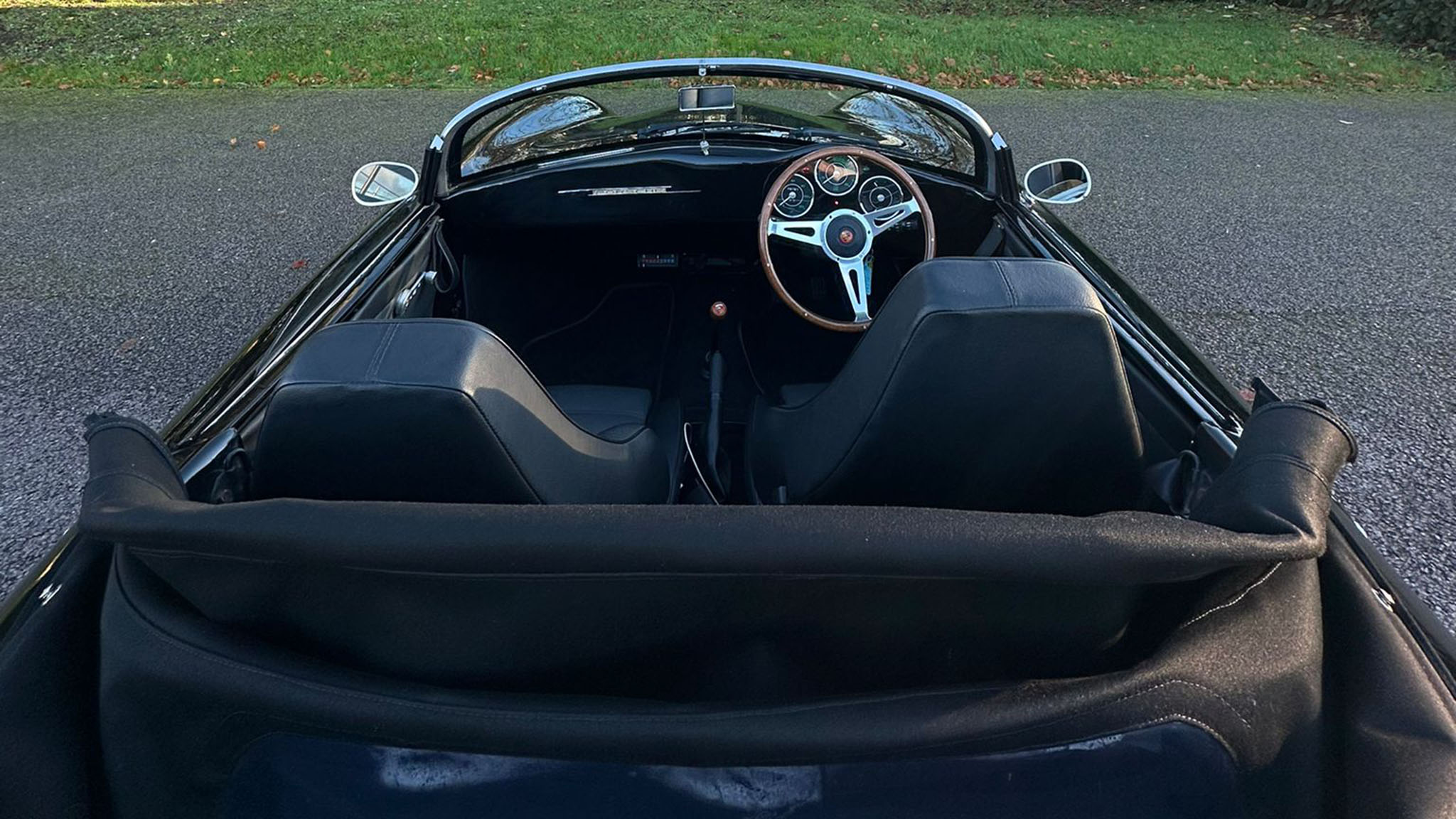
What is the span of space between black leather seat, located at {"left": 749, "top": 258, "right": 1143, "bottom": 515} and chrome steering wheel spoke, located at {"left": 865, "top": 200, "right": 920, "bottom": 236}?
1.33 meters

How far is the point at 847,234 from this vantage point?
3.02 metres

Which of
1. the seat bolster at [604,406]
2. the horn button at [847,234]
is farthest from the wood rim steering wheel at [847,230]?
the seat bolster at [604,406]

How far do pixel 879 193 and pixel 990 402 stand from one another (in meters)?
1.59

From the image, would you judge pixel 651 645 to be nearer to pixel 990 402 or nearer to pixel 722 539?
pixel 722 539

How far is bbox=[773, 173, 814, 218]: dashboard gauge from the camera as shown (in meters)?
3.06

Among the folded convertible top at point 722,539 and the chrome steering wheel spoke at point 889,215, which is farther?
the chrome steering wheel spoke at point 889,215

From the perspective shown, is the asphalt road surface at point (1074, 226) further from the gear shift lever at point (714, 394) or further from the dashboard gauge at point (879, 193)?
the gear shift lever at point (714, 394)

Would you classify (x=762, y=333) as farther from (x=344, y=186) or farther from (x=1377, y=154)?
(x=1377, y=154)

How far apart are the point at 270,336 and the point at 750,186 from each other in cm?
166

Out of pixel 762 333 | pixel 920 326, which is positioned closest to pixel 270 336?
pixel 920 326

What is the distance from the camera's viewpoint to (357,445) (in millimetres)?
1458

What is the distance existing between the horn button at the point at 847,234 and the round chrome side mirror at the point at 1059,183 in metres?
0.59

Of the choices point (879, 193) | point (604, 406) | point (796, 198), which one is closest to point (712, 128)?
point (796, 198)

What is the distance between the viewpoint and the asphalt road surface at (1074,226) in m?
3.74
